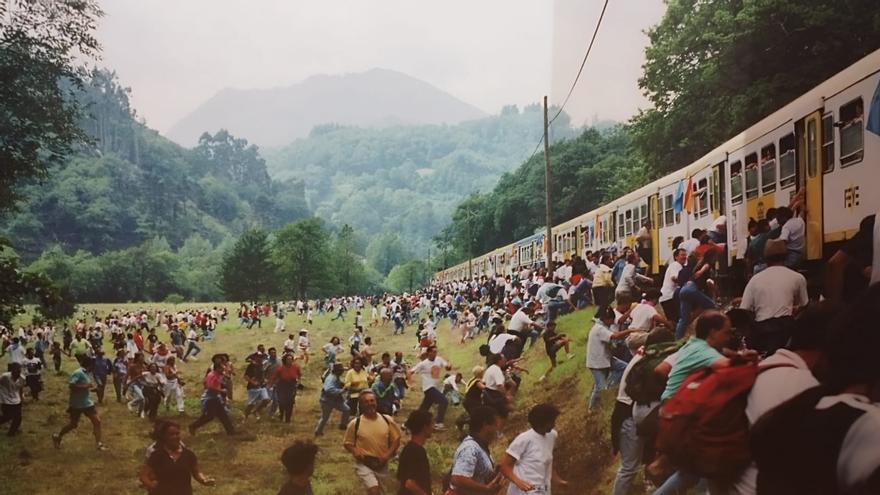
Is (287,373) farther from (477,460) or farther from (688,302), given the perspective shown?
(688,302)

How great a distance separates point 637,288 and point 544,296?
1.71 meters

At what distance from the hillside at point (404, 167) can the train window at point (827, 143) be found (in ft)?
11.5

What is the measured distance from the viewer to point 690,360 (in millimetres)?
3051

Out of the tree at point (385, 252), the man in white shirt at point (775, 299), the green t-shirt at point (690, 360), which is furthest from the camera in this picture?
the tree at point (385, 252)

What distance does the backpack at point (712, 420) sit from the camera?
2.32 m

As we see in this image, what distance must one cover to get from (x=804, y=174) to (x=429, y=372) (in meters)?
3.77

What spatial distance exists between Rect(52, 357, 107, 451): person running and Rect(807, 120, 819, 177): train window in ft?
20.9

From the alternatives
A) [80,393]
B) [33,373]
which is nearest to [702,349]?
[80,393]

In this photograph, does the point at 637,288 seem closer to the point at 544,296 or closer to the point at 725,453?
the point at 544,296

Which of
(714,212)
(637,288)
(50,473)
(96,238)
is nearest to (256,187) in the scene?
(96,238)

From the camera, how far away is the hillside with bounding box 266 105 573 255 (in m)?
9.16

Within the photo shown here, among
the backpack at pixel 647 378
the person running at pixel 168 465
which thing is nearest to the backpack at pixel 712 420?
the backpack at pixel 647 378

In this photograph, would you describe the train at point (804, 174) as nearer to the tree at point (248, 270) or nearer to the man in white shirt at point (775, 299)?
the man in white shirt at point (775, 299)

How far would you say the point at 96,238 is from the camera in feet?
23.0
